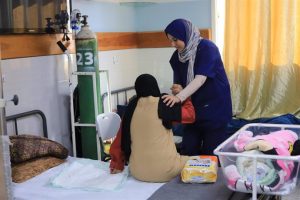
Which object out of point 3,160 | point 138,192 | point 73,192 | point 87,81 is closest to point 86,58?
point 87,81

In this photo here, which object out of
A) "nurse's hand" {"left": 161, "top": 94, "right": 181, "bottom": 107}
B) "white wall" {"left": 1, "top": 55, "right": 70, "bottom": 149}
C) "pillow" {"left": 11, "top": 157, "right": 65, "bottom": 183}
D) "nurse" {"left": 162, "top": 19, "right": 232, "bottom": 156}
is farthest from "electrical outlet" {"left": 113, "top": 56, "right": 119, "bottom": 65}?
"nurse's hand" {"left": 161, "top": 94, "right": 181, "bottom": 107}

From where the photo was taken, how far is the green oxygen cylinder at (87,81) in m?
2.95

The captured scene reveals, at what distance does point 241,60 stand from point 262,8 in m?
0.53

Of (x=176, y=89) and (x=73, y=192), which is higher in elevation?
(x=176, y=89)

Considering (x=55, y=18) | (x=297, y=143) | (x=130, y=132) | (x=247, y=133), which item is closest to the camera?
(x=297, y=143)

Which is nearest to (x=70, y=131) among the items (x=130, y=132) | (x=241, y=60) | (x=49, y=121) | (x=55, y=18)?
(x=49, y=121)

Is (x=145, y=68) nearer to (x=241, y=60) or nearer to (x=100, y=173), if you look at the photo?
(x=241, y=60)

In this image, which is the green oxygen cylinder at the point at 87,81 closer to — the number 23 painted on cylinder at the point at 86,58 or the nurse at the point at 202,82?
the number 23 painted on cylinder at the point at 86,58

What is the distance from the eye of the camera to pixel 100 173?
2.31 m

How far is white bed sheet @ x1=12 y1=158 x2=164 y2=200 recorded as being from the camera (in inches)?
77.7

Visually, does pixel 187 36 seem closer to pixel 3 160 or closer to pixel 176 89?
pixel 176 89

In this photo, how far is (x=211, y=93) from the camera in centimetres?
244

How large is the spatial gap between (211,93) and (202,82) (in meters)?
0.11

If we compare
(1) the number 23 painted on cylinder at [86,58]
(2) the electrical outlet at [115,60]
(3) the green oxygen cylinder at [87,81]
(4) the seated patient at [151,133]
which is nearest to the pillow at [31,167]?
(3) the green oxygen cylinder at [87,81]
